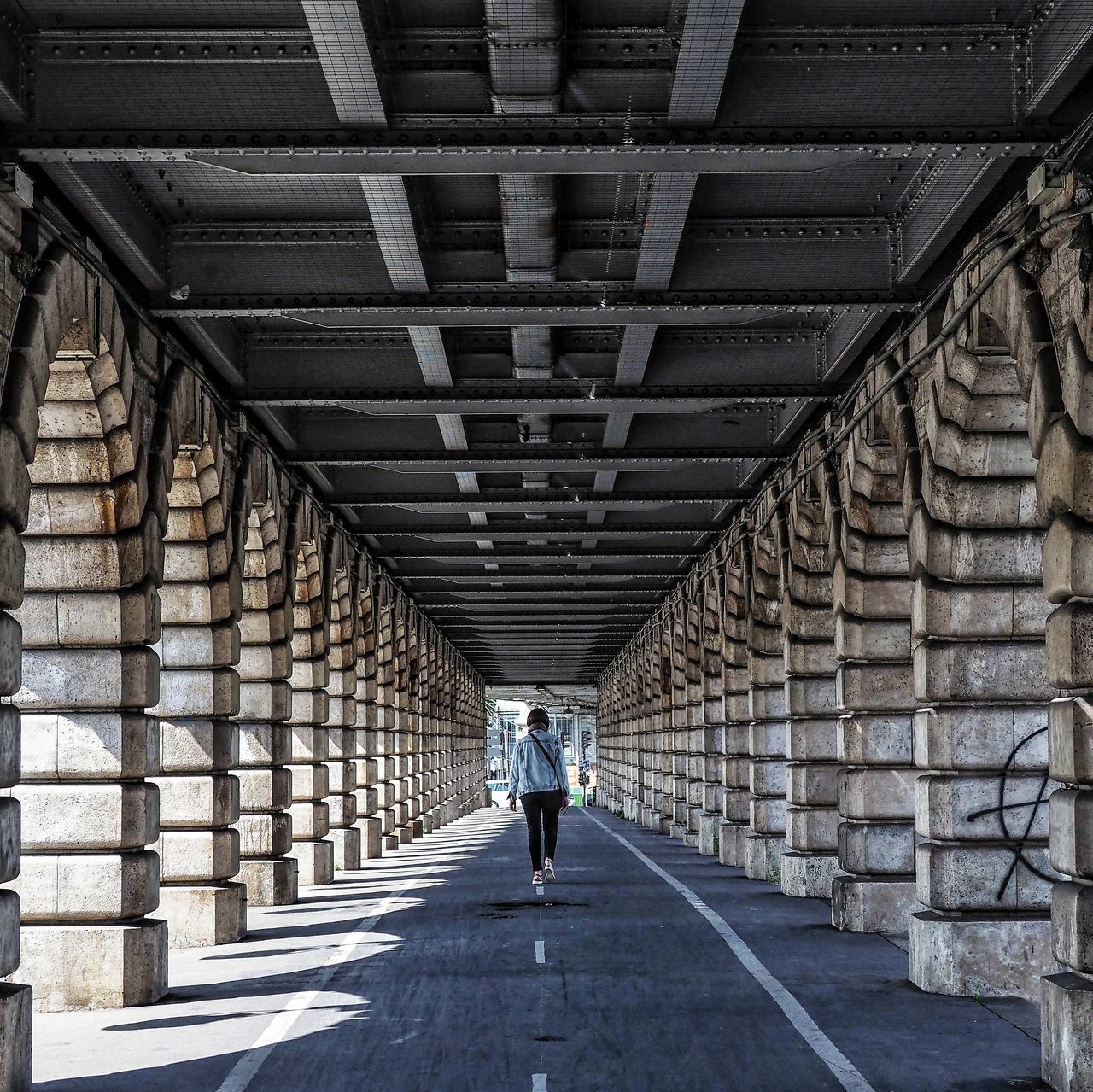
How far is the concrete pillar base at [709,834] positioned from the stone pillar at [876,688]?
1150 centimetres

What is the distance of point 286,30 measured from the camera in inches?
343

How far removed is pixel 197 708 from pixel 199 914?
6.53 ft

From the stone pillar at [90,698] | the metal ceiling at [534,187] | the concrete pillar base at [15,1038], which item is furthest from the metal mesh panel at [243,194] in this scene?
the concrete pillar base at [15,1038]

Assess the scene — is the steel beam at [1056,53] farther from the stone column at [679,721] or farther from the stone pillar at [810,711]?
the stone column at [679,721]

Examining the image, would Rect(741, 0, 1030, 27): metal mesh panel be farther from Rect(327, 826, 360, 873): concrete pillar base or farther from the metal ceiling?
Rect(327, 826, 360, 873): concrete pillar base

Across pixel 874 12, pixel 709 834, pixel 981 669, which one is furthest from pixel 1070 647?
pixel 709 834

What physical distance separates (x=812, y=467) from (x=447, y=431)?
4242mm

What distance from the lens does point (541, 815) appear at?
18141 millimetres

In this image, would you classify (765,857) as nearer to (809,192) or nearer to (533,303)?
(533,303)

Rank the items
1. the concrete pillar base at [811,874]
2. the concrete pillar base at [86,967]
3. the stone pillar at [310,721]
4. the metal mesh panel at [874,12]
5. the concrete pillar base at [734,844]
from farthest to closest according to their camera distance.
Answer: the concrete pillar base at [734,844] → the stone pillar at [310,721] → the concrete pillar base at [811,874] → the concrete pillar base at [86,967] → the metal mesh panel at [874,12]

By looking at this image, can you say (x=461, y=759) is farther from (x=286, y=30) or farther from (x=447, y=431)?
(x=286, y=30)

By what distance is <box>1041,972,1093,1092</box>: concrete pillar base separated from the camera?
25.0ft

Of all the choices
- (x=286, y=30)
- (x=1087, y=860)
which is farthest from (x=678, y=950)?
(x=286, y=30)

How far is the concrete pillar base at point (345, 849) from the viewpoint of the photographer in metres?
24.7
